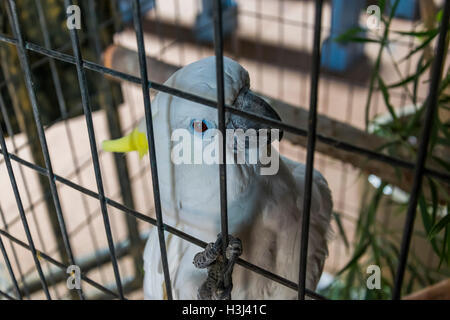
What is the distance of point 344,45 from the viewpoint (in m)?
2.29

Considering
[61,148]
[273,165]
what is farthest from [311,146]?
[61,148]

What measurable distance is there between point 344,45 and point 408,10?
415mm

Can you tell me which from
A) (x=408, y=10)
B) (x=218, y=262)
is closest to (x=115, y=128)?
(x=218, y=262)

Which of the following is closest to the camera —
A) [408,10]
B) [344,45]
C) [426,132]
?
[426,132]

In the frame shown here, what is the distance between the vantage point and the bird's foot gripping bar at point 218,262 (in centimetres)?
55

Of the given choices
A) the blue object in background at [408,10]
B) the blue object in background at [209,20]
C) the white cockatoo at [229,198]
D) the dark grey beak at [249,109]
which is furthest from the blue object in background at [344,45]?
the dark grey beak at [249,109]

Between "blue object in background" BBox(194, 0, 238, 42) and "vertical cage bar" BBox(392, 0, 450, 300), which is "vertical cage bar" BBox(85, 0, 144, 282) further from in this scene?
"vertical cage bar" BBox(392, 0, 450, 300)

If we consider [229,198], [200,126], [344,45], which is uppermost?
[200,126]

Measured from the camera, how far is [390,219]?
1.75 m

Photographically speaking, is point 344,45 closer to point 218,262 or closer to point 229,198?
point 229,198

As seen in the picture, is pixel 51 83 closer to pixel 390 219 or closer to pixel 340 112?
pixel 390 219

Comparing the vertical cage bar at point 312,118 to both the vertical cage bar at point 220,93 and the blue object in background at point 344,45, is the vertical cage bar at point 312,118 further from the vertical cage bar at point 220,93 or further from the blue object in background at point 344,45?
the blue object in background at point 344,45

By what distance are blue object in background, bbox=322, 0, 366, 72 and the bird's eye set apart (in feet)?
5.35

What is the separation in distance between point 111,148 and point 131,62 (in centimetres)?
61
